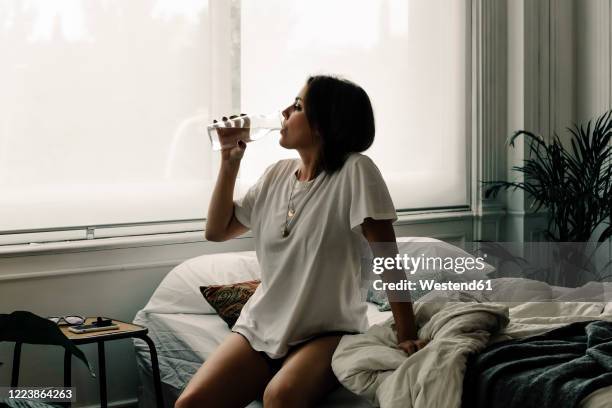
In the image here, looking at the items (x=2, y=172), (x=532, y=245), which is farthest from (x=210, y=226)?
(x=532, y=245)

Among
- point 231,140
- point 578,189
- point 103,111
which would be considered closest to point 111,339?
point 231,140

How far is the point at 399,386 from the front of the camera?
159cm

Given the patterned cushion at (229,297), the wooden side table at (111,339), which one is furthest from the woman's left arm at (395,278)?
the wooden side table at (111,339)

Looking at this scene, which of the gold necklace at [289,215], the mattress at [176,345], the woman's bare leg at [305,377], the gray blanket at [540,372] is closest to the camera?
the gray blanket at [540,372]

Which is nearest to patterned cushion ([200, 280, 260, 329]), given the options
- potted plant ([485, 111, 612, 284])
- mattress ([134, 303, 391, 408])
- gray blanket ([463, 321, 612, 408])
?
mattress ([134, 303, 391, 408])

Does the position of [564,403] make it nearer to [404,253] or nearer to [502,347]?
[502,347]

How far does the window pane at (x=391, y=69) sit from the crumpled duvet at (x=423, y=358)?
1639 mm

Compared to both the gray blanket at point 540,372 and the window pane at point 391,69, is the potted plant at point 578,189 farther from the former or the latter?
the gray blanket at point 540,372

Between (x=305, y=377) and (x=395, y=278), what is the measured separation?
0.31 m

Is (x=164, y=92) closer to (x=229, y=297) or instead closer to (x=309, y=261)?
(x=229, y=297)

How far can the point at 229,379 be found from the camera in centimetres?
185

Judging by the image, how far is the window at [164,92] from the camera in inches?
109

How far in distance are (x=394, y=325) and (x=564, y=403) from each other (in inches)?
19.2

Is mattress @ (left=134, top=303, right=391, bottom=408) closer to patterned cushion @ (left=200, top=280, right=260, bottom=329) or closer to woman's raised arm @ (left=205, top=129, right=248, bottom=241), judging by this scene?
patterned cushion @ (left=200, top=280, right=260, bottom=329)
